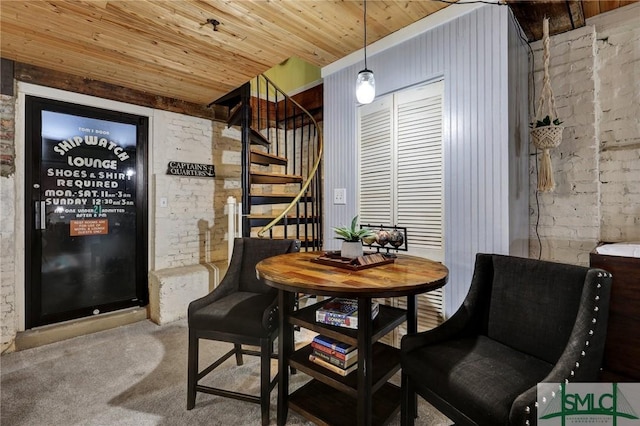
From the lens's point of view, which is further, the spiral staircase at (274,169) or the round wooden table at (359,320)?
the spiral staircase at (274,169)

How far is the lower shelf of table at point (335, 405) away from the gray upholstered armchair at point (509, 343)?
0.25 metres

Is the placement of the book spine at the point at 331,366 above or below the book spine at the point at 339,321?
below

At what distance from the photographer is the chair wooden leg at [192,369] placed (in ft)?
6.03

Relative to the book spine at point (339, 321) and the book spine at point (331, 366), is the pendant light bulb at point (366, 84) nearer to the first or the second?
the book spine at point (339, 321)

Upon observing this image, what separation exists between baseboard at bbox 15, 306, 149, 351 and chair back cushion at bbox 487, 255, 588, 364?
3.46m

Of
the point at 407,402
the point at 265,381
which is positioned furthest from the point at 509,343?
the point at 265,381

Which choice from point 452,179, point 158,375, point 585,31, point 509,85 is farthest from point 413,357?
point 585,31

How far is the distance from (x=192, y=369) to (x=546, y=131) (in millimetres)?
2682

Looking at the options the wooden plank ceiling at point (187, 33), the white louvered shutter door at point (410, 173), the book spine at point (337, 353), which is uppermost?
the wooden plank ceiling at point (187, 33)

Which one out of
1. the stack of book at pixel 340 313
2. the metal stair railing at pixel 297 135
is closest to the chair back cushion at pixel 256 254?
the stack of book at pixel 340 313

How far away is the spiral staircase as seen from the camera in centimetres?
326

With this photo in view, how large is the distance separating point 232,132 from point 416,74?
8.87ft

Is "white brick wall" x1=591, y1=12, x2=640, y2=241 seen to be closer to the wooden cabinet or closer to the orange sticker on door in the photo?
the wooden cabinet

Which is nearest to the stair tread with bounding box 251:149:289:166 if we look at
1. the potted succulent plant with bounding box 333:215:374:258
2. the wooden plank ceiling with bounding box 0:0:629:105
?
the wooden plank ceiling with bounding box 0:0:629:105
